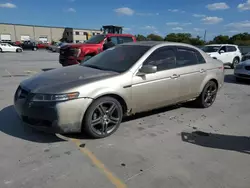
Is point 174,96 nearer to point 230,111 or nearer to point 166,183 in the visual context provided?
point 230,111

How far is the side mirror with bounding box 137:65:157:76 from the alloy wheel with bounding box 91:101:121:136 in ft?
2.59

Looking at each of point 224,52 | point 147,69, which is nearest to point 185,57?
point 147,69

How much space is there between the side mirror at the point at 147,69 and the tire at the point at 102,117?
723 mm

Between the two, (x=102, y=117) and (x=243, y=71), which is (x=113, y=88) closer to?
(x=102, y=117)

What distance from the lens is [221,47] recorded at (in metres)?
14.7

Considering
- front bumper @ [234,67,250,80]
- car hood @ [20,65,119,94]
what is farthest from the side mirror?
front bumper @ [234,67,250,80]

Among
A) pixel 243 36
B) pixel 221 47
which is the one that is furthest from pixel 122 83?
pixel 243 36

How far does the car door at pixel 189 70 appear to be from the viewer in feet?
15.9

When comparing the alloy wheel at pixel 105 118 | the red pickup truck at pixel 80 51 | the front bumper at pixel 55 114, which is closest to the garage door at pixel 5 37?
the red pickup truck at pixel 80 51

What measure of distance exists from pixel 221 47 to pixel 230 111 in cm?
1055

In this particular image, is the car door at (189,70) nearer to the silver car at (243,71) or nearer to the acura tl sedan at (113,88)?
the acura tl sedan at (113,88)

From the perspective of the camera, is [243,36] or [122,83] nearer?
[122,83]

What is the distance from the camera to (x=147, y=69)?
4035 mm

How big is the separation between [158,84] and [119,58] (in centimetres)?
93
